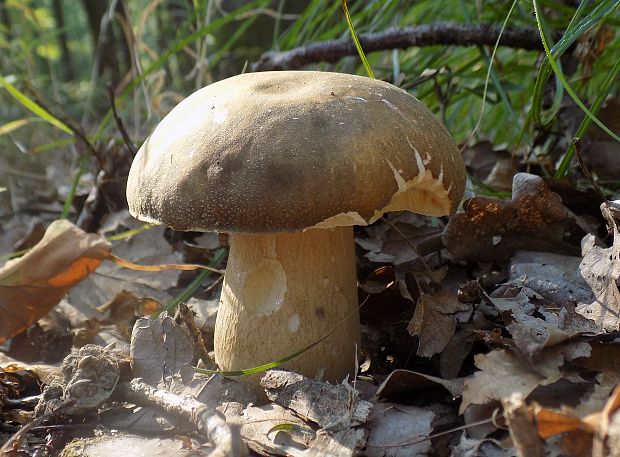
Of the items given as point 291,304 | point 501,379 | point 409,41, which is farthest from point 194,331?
point 409,41

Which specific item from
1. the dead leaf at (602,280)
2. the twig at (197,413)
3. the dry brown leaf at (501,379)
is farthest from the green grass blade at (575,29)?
the twig at (197,413)

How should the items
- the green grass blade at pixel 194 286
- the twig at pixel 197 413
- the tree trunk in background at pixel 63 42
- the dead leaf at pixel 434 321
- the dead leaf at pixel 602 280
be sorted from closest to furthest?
the twig at pixel 197 413 < the dead leaf at pixel 602 280 < the dead leaf at pixel 434 321 < the green grass blade at pixel 194 286 < the tree trunk in background at pixel 63 42

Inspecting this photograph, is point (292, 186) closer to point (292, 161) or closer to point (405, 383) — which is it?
point (292, 161)

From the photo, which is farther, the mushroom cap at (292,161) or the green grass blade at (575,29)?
the green grass blade at (575,29)

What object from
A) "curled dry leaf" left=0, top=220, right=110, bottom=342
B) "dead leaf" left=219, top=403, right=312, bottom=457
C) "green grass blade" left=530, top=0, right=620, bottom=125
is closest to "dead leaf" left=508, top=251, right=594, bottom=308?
"green grass blade" left=530, top=0, right=620, bottom=125

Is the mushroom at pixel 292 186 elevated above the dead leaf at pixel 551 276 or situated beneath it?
elevated above

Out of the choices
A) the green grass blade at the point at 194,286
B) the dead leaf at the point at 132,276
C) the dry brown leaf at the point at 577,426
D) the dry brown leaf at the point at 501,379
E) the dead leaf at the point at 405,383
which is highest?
the dry brown leaf at the point at 577,426

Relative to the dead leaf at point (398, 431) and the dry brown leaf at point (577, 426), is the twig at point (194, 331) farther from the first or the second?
the dry brown leaf at point (577, 426)

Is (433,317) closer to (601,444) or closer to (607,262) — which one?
(607,262)
